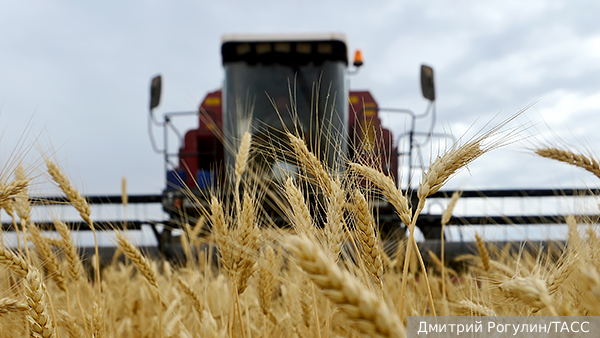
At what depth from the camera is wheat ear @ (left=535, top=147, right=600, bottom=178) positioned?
3.28 feet

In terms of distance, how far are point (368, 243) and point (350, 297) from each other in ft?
0.96

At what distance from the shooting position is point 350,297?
1.19ft

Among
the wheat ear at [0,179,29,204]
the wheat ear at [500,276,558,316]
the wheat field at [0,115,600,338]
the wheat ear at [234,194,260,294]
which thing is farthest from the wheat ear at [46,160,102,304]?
the wheat ear at [500,276,558,316]

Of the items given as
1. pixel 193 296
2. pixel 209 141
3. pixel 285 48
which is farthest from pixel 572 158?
pixel 209 141

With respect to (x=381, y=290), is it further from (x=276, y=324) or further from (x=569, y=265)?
(x=276, y=324)

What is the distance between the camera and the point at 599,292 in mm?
404

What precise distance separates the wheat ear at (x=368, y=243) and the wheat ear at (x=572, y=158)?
0.74m

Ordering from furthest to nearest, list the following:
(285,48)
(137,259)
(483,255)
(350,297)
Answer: (285,48)
(483,255)
(137,259)
(350,297)

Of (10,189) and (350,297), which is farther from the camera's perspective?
(10,189)

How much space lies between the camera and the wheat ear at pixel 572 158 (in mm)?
999

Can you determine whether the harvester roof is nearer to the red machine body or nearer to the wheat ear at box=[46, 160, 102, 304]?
the red machine body

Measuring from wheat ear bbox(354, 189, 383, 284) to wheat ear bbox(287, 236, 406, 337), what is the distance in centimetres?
26

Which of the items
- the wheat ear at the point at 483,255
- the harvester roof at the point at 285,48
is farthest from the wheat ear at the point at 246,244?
the harvester roof at the point at 285,48

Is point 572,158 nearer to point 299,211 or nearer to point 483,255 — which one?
point 483,255
